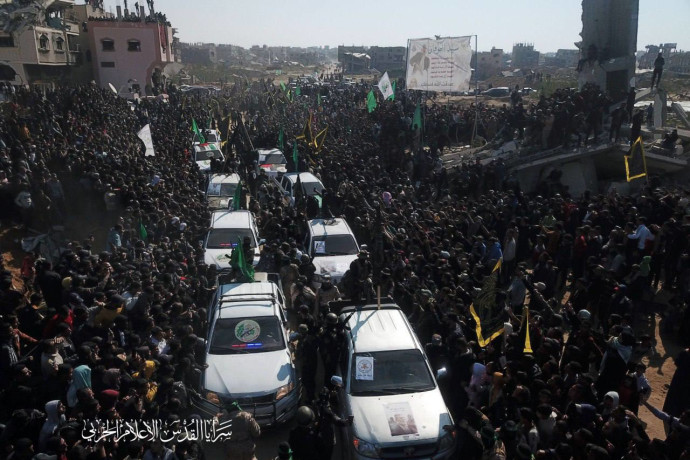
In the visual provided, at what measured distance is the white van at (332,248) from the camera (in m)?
11.6

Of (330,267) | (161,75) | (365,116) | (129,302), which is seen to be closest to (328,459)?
(129,302)

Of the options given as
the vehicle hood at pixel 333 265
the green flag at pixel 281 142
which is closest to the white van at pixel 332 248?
the vehicle hood at pixel 333 265

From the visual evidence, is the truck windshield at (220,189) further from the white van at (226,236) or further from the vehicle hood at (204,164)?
the vehicle hood at (204,164)

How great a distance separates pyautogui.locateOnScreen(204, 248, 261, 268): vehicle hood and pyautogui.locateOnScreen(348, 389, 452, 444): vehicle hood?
18.2ft

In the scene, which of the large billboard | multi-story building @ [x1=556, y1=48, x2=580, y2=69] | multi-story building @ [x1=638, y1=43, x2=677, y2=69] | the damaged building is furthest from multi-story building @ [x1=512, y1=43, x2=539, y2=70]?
the large billboard

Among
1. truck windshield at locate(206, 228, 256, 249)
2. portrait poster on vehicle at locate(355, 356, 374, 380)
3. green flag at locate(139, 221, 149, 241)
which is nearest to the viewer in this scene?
portrait poster on vehicle at locate(355, 356, 374, 380)

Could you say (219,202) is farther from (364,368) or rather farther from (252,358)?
(364,368)

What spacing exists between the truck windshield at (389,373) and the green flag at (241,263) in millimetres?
3493

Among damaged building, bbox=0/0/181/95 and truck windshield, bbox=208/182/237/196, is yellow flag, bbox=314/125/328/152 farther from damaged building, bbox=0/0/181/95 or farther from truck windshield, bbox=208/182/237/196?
damaged building, bbox=0/0/181/95

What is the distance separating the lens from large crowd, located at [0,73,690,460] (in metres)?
5.86

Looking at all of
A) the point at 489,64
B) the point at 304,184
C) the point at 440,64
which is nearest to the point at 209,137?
the point at 304,184

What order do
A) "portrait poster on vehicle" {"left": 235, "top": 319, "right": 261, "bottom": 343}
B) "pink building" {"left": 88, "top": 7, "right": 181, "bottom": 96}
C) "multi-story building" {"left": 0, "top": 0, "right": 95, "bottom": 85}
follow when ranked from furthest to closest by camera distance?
"pink building" {"left": 88, "top": 7, "right": 181, "bottom": 96} → "multi-story building" {"left": 0, "top": 0, "right": 95, "bottom": 85} → "portrait poster on vehicle" {"left": 235, "top": 319, "right": 261, "bottom": 343}

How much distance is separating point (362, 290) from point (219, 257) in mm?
3519

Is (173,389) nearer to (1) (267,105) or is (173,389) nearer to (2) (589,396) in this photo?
(2) (589,396)
